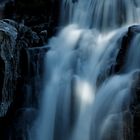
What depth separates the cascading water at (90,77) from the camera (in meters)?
11.2

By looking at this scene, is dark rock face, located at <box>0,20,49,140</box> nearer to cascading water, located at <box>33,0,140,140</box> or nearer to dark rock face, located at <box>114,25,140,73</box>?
cascading water, located at <box>33,0,140,140</box>

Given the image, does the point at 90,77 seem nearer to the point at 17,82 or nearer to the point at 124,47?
the point at 124,47

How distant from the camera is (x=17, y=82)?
13.6m

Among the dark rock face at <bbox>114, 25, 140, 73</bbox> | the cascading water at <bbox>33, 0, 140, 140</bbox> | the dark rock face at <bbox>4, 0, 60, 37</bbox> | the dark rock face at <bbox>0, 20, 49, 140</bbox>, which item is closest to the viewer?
the cascading water at <bbox>33, 0, 140, 140</bbox>

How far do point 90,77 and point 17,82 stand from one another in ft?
7.13

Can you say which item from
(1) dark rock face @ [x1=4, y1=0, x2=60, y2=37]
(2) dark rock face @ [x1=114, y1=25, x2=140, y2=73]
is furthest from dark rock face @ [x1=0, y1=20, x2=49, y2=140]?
(1) dark rock face @ [x1=4, y1=0, x2=60, y2=37]

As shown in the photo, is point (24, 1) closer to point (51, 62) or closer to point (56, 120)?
point (51, 62)

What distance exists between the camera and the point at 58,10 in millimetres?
17203

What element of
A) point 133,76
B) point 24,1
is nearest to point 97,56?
point 133,76

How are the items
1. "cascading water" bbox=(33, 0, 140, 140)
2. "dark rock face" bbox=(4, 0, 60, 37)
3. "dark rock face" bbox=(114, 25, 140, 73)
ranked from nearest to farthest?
1. "cascading water" bbox=(33, 0, 140, 140)
2. "dark rock face" bbox=(114, 25, 140, 73)
3. "dark rock face" bbox=(4, 0, 60, 37)

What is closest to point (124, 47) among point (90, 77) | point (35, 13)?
point (90, 77)

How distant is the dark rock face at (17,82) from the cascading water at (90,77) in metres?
0.31

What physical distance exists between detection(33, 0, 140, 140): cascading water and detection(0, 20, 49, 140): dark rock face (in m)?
0.31

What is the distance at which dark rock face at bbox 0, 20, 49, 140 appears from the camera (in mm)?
13031
